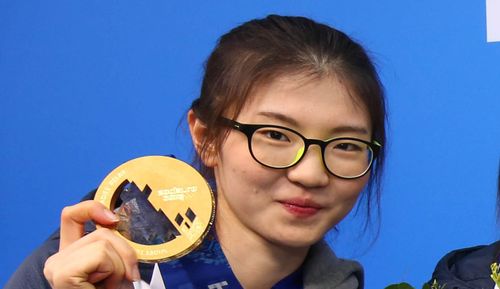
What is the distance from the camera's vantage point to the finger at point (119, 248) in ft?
2.39

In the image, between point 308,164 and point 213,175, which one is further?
point 213,175

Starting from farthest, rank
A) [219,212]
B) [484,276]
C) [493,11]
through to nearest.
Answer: [493,11], [484,276], [219,212]

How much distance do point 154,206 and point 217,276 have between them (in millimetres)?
114

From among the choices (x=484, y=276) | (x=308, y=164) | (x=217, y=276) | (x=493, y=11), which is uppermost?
(x=493, y=11)

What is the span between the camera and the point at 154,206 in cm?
81

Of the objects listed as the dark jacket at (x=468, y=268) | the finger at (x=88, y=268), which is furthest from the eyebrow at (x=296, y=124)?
the dark jacket at (x=468, y=268)

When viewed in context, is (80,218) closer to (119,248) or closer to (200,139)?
(119,248)

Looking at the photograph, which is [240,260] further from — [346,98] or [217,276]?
[346,98]

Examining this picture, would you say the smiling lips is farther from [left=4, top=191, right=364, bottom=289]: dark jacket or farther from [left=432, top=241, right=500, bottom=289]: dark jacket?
[left=432, top=241, right=500, bottom=289]: dark jacket

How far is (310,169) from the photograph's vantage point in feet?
2.67

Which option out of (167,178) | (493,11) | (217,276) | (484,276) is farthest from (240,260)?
(493,11)

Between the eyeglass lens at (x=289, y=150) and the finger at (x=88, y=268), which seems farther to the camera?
the eyeglass lens at (x=289, y=150)

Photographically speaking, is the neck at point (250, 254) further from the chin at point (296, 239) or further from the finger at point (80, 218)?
the finger at point (80, 218)

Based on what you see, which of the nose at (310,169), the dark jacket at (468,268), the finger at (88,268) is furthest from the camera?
the dark jacket at (468,268)
